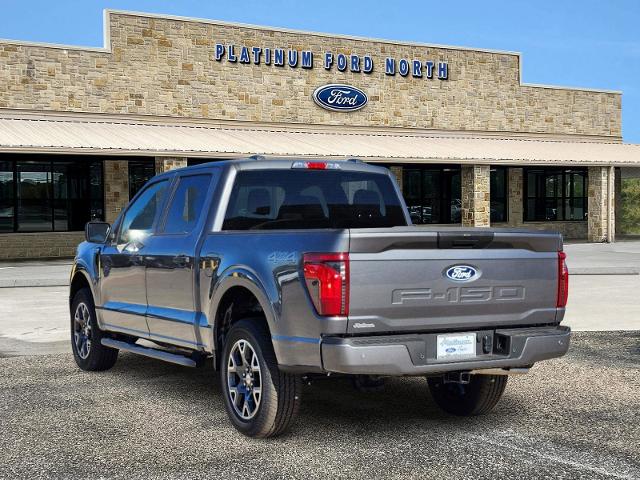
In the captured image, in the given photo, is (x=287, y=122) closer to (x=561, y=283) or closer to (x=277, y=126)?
(x=277, y=126)

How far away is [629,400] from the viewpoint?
24.3 ft

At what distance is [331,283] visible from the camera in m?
5.43

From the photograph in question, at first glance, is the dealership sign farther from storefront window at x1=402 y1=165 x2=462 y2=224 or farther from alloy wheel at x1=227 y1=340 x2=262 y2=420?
alloy wheel at x1=227 y1=340 x2=262 y2=420

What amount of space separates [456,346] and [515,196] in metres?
32.0

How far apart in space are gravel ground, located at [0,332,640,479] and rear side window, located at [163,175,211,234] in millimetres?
1433

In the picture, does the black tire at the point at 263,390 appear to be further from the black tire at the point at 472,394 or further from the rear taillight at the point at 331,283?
the black tire at the point at 472,394

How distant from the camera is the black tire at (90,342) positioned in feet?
28.7

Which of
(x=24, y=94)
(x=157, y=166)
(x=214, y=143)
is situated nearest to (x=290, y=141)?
(x=214, y=143)

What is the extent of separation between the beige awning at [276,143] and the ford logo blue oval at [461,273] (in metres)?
19.3

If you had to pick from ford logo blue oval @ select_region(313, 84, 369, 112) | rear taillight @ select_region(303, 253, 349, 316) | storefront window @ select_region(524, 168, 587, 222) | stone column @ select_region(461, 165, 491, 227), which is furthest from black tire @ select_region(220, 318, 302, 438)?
storefront window @ select_region(524, 168, 587, 222)

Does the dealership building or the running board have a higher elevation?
the dealership building

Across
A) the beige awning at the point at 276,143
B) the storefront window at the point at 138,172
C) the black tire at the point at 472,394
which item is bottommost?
the black tire at the point at 472,394

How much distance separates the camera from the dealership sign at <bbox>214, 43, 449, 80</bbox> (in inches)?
1208

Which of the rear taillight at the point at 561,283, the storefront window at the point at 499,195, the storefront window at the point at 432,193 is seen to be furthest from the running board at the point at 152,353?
the storefront window at the point at 499,195
